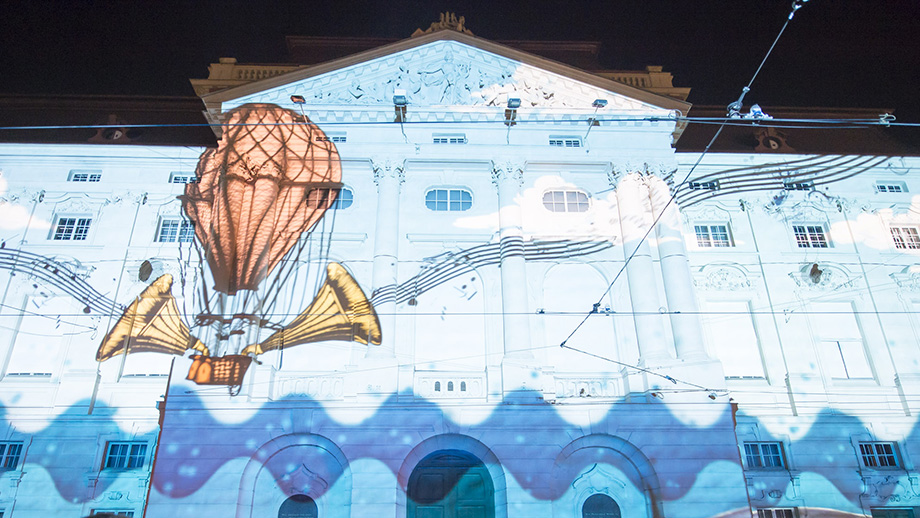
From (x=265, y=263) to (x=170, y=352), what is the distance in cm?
448

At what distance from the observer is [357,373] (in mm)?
19703

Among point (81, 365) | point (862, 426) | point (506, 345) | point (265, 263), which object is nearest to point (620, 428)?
point (506, 345)

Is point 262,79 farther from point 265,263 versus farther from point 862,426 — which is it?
point 862,426

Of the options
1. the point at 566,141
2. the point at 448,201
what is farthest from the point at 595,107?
the point at 448,201

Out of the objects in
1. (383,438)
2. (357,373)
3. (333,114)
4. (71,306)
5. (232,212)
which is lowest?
(383,438)

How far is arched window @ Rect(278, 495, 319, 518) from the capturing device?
18.8 m

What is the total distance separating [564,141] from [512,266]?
643 cm

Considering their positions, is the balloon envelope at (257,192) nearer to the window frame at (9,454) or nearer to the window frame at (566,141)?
the window frame at (9,454)

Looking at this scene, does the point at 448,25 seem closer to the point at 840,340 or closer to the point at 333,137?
the point at 333,137

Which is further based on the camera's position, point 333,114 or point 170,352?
point 333,114

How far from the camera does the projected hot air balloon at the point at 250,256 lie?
20453mm

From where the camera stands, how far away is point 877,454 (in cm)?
2080

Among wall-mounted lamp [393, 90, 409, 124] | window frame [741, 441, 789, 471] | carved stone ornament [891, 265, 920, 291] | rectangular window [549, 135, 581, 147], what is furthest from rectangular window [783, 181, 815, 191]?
wall-mounted lamp [393, 90, 409, 124]

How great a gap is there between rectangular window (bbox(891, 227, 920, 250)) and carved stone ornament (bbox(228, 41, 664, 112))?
10.8 meters
